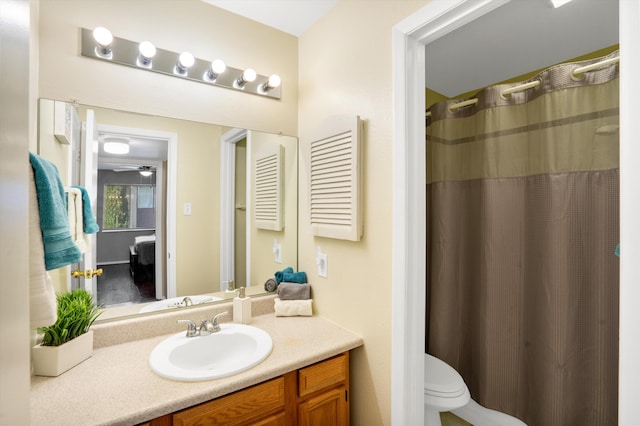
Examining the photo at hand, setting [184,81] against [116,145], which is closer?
[116,145]

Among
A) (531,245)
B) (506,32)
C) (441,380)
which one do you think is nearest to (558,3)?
(506,32)

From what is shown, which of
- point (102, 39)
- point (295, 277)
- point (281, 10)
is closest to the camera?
point (102, 39)

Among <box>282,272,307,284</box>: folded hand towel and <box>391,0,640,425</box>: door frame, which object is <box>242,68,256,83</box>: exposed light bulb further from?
<box>282,272,307,284</box>: folded hand towel

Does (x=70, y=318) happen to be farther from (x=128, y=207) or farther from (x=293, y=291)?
(x=293, y=291)

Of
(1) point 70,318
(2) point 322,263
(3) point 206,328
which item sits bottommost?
(3) point 206,328

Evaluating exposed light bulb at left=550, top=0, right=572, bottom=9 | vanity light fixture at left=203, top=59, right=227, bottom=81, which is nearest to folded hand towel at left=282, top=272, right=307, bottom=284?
vanity light fixture at left=203, top=59, right=227, bottom=81

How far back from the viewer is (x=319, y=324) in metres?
1.57

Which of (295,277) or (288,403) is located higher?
(295,277)

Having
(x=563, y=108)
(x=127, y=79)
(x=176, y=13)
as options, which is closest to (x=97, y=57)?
(x=127, y=79)

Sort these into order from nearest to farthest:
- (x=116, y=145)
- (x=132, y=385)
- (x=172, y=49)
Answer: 1. (x=132, y=385)
2. (x=116, y=145)
3. (x=172, y=49)

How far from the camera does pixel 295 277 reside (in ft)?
5.79

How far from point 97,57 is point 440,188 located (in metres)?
1.92

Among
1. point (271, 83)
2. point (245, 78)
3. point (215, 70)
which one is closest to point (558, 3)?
point (271, 83)

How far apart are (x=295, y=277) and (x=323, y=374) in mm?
591
